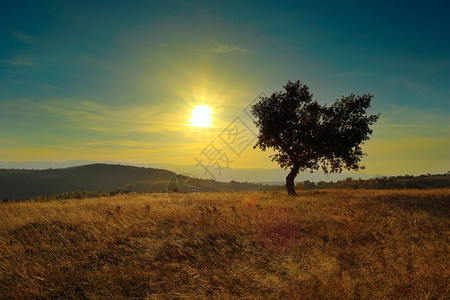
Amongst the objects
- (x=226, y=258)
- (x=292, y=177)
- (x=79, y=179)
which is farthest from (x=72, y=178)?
(x=226, y=258)

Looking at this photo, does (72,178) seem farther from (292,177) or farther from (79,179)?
(292,177)

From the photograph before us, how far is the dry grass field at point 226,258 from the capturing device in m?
5.07

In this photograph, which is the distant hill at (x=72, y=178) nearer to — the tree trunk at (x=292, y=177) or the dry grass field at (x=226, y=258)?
the tree trunk at (x=292, y=177)

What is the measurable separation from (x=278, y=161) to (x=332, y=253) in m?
20.6

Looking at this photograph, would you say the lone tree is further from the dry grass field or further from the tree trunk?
the dry grass field

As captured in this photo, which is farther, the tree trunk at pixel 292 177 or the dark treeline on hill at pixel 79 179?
the dark treeline on hill at pixel 79 179

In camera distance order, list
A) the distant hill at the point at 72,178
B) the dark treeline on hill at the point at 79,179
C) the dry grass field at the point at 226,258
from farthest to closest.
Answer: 1. the distant hill at the point at 72,178
2. the dark treeline on hill at the point at 79,179
3. the dry grass field at the point at 226,258

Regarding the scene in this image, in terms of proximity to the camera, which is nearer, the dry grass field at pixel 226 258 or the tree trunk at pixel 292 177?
the dry grass field at pixel 226 258

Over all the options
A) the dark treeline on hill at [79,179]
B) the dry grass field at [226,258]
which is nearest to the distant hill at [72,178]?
the dark treeline on hill at [79,179]

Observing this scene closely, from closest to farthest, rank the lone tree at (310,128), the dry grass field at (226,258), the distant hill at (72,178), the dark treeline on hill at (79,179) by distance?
the dry grass field at (226,258) < the lone tree at (310,128) < the dark treeline on hill at (79,179) < the distant hill at (72,178)

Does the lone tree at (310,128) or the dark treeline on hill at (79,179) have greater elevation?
the lone tree at (310,128)

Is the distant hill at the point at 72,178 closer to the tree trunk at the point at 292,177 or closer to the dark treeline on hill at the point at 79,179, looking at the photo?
the dark treeline on hill at the point at 79,179

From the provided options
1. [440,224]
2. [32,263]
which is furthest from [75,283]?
[440,224]

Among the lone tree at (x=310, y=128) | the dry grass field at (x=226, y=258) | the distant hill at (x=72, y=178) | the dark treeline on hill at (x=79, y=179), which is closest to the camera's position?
the dry grass field at (x=226, y=258)
